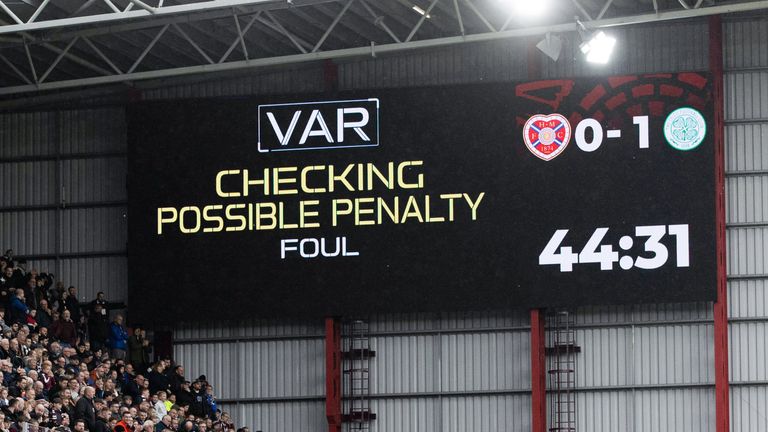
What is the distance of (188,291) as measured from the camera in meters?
32.2

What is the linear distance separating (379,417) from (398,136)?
5.36 m

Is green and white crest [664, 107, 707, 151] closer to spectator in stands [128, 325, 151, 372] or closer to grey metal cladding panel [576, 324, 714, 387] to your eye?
grey metal cladding panel [576, 324, 714, 387]

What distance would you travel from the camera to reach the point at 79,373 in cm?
2708

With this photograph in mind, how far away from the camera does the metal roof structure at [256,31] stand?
97.8 feet

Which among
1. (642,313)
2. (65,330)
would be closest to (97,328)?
(65,330)

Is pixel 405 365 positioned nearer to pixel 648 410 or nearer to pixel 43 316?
pixel 648 410

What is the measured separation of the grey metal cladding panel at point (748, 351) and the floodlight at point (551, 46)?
236 inches

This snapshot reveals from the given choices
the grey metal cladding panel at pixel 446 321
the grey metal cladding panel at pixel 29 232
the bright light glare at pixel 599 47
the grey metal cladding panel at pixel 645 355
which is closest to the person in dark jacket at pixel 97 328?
the grey metal cladding panel at pixel 29 232

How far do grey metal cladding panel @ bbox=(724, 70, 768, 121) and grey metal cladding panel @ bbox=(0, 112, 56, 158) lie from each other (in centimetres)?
1334

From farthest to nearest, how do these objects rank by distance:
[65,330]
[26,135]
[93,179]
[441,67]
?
1. [26,135]
2. [93,179]
3. [441,67]
4. [65,330]

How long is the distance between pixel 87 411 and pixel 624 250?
35.4 feet

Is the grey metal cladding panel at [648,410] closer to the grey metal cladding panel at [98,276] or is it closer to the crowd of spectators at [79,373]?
the crowd of spectators at [79,373]

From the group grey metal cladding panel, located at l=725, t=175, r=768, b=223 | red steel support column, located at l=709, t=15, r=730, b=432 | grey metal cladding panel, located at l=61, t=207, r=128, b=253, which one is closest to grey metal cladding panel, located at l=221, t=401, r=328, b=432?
grey metal cladding panel, located at l=61, t=207, r=128, b=253

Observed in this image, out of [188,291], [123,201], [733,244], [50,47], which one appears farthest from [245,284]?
[733,244]
